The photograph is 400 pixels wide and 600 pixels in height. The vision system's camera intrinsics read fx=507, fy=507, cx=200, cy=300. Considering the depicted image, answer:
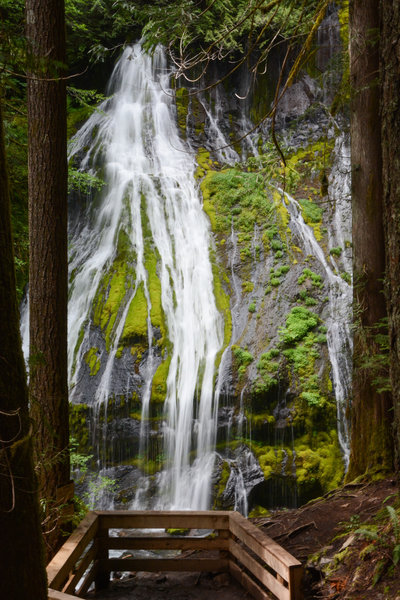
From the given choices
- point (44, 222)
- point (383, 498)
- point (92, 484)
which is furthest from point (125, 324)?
point (383, 498)

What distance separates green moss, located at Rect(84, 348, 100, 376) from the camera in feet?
33.5

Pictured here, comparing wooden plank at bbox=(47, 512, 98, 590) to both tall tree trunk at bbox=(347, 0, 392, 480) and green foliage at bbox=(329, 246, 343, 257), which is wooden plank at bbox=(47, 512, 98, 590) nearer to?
tall tree trunk at bbox=(347, 0, 392, 480)

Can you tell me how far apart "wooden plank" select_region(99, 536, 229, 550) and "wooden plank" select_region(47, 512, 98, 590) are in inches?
11.1

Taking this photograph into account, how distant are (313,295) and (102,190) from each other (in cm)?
707

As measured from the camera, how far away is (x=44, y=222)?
15.2 feet

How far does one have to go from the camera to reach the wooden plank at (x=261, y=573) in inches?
144

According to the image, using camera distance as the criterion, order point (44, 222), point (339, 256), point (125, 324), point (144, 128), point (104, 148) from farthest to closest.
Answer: point (144, 128) → point (104, 148) → point (339, 256) → point (125, 324) → point (44, 222)

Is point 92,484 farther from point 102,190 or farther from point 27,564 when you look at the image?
point 102,190

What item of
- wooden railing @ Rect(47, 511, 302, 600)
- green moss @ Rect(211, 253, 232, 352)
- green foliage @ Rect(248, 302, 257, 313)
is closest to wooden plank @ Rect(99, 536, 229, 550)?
wooden railing @ Rect(47, 511, 302, 600)

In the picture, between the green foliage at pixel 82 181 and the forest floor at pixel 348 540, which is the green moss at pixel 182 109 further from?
the forest floor at pixel 348 540

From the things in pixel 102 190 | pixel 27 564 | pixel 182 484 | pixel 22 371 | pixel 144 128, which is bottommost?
pixel 182 484

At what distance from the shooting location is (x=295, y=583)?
3.49m

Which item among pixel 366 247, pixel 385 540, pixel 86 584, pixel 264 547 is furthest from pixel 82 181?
pixel 385 540

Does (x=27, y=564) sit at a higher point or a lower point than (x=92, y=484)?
higher
